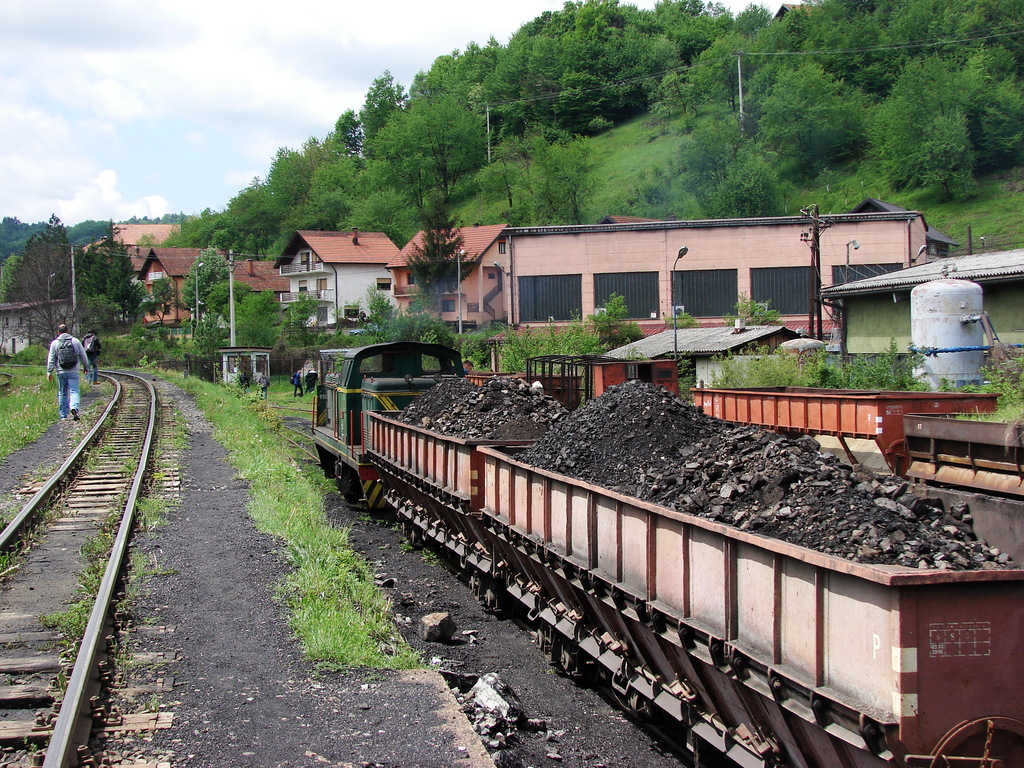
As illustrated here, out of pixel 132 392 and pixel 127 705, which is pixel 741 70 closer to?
pixel 132 392

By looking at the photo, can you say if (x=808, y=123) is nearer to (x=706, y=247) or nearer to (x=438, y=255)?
(x=706, y=247)

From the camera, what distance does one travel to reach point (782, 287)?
172ft

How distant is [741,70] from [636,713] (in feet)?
331

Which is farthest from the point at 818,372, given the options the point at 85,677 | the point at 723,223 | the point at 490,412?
the point at 723,223

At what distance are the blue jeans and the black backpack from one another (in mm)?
788

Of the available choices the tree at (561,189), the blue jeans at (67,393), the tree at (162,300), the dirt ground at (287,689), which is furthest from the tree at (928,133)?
the dirt ground at (287,689)

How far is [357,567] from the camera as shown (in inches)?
376

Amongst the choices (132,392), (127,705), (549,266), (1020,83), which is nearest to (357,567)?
(127,705)

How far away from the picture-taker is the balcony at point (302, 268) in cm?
7681

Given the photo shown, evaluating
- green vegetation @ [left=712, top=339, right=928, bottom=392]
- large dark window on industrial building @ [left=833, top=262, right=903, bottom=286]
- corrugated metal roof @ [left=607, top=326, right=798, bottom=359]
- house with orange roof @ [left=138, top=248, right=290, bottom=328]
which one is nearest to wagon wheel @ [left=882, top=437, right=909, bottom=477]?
green vegetation @ [left=712, top=339, right=928, bottom=392]

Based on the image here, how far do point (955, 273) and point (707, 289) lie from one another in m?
24.7

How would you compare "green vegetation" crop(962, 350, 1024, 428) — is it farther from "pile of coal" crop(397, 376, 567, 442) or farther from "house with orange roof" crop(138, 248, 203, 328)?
"house with orange roof" crop(138, 248, 203, 328)

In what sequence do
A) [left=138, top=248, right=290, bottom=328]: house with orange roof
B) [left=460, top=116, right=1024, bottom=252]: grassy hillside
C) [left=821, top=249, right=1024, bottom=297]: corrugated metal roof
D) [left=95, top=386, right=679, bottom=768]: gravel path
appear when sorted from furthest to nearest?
[left=138, top=248, right=290, bottom=328]: house with orange roof < [left=460, top=116, right=1024, bottom=252]: grassy hillside < [left=821, top=249, right=1024, bottom=297]: corrugated metal roof < [left=95, top=386, right=679, bottom=768]: gravel path

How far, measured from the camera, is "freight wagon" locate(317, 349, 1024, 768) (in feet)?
12.0
